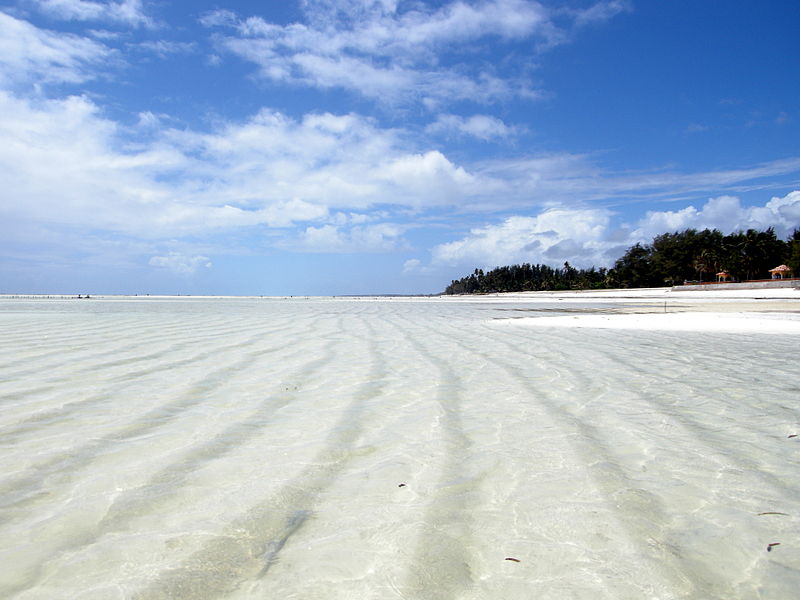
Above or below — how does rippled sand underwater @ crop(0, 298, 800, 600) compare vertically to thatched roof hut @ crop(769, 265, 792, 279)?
below

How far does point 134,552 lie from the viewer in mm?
1914

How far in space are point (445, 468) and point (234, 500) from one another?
114 cm

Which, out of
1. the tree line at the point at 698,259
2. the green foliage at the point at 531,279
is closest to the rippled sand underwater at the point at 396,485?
the tree line at the point at 698,259

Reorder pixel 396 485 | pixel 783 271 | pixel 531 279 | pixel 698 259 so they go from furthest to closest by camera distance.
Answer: pixel 531 279 → pixel 698 259 → pixel 783 271 → pixel 396 485

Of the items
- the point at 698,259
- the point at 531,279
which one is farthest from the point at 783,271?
the point at 531,279

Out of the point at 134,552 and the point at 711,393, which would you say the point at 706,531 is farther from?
the point at 711,393

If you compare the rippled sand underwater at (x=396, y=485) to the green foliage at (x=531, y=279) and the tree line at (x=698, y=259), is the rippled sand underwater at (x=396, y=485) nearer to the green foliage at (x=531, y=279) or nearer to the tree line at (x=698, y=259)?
the tree line at (x=698, y=259)

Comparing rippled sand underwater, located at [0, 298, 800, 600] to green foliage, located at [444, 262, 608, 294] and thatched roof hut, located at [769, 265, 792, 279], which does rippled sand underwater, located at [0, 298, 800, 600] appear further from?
green foliage, located at [444, 262, 608, 294]

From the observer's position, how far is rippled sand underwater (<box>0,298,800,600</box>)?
5.86ft

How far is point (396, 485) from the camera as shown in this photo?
2609 millimetres

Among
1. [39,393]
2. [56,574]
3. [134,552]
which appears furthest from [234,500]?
[39,393]

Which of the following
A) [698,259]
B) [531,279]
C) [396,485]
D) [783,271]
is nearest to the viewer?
[396,485]

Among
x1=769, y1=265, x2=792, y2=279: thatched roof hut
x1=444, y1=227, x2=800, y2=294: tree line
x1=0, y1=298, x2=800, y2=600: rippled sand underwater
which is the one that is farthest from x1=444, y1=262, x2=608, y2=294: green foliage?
x1=0, y1=298, x2=800, y2=600: rippled sand underwater

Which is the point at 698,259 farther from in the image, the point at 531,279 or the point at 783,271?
the point at 531,279
